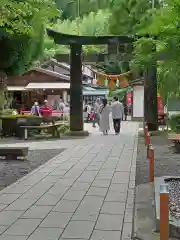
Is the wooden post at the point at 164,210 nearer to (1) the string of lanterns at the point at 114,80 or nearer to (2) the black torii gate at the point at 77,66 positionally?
(2) the black torii gate at the point at 77,66

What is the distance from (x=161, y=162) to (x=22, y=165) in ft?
12.3

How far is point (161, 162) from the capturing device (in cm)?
1248

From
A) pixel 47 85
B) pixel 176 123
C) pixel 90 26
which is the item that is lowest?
pixel 176 123

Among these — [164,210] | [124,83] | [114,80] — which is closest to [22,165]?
[164,210]

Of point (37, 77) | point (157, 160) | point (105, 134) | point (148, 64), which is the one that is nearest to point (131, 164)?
point (157, 160)

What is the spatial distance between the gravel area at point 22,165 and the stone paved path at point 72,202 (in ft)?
0.92

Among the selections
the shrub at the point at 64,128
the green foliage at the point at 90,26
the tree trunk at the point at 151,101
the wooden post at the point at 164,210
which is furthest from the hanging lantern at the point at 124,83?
the wooden post at the point at 164,210

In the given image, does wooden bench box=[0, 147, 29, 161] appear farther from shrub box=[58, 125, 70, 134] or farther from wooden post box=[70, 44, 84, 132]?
shrub box=[58, 125, 70, 134]

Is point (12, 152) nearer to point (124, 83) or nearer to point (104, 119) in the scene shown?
point (104, 119)

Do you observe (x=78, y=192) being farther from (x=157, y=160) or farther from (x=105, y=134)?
(x=105, y=134)

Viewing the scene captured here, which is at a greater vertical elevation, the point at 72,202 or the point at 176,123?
the point at 176,123

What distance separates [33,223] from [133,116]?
32297 millimetres

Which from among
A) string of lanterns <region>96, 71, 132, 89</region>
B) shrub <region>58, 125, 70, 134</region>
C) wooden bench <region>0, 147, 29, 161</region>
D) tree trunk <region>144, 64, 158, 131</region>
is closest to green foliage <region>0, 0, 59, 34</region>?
wooden bench <region>0, 147, 29, 161</region>

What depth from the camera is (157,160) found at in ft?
42.4
